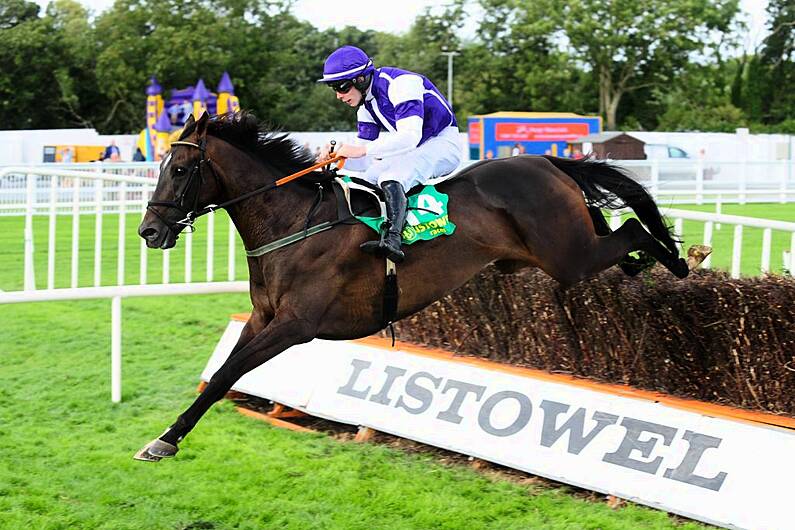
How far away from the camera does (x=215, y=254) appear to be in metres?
12.9

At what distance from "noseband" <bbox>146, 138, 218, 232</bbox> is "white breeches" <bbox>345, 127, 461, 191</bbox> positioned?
77 centimetres

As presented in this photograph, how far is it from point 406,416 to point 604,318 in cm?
120

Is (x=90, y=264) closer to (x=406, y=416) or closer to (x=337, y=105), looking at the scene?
(x=406, y=416)

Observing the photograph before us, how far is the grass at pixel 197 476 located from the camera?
14.5 feet

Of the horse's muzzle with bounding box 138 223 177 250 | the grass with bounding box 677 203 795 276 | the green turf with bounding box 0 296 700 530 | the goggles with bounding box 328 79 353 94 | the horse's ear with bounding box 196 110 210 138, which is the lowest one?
the green turf with bounding box 0 296 700 530

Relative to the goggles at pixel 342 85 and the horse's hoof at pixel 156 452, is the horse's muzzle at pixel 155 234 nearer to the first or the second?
the horse's hoof at pixel 156 452

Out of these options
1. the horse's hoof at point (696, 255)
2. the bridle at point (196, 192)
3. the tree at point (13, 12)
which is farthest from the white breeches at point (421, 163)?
the tree at point (13, 12)

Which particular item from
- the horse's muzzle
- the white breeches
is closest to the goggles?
the white breeches

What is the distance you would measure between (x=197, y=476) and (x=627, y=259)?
2461 mm

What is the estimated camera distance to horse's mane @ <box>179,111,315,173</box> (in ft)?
15.2

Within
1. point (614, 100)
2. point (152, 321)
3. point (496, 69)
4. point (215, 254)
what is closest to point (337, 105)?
point (496, 69)

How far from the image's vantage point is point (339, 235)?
180 inches

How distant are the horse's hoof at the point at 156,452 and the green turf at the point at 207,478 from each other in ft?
1.47

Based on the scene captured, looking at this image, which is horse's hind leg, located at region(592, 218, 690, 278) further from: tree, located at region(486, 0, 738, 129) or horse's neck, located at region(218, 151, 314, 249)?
tree, located at region(486, 0, 738, 129)
